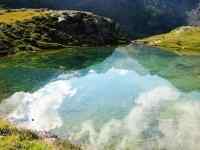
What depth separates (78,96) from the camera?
2635 inches

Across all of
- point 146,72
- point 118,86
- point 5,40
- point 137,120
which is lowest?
point 5,40

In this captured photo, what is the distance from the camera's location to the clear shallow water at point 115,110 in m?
40.1

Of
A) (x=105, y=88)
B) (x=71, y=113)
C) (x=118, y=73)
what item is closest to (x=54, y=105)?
(x=71, y=113)

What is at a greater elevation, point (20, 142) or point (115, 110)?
point (20, 142)

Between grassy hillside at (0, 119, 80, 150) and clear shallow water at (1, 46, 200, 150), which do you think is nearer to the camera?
grassy hillside at (0, 119, 80, 150)

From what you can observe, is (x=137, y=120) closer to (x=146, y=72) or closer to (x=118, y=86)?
(x=118, y=86)

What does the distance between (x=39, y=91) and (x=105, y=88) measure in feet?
41.1

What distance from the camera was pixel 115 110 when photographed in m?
54.8

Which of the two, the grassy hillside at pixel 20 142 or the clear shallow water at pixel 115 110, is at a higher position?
the grassy hillside at pixel 20 142

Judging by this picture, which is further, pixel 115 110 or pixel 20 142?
pixel 115 110

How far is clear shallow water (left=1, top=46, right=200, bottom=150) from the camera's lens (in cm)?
4012

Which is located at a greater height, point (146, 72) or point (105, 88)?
point (105, 88)

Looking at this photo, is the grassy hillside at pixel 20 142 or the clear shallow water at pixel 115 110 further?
the clear shallow water at pixel 115 110

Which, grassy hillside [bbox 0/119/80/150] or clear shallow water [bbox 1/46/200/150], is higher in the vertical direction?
grassy hillside [bbox 0/119/80/150]
